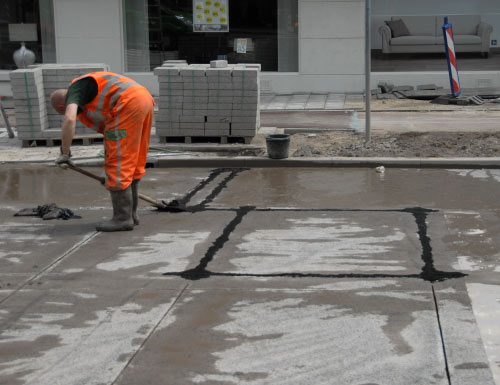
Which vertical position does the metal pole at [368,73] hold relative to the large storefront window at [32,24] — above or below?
below

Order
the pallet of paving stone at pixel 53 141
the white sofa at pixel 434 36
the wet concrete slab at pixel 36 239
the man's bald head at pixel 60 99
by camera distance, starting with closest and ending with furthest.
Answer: the wet concrete slab at pixel 36 239
the man's bald head at pixel 60 99
the pallet of paving stone at pixel 53 141
the white sofa at pixel 434 36

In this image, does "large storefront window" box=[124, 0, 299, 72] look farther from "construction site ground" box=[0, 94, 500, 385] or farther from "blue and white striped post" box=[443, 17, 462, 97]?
"construction site ground" box=[0, 94, 500, 385]

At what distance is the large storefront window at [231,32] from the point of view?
18359 millimetres

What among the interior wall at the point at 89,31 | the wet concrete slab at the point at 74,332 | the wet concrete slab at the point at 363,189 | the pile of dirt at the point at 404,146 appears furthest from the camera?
the interior wall at the point at 89,31

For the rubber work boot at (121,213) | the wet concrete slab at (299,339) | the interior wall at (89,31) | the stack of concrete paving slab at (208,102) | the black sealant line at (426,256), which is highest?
the interior wall at (89,31)

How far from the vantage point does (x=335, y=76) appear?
1836 cm

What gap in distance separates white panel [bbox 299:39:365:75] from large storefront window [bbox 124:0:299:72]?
12.5 inches

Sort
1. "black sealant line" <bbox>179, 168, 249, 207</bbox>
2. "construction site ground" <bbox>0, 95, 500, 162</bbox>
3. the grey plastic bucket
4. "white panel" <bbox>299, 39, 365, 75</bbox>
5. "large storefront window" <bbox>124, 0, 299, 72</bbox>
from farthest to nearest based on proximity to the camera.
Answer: "large storefront window" <bbox>124, 0, 299, 72</bbox>, "white panel" <bbox>299, 39, 365, 75</bbox>, "construction site ground" <bbox>0, 95, 500, 162</bbox>, the grey plastic bucket, "black sealant line" <bbox>179, 168, 249, 207</bbox>

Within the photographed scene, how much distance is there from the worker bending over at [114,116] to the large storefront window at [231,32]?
11541 millimetres

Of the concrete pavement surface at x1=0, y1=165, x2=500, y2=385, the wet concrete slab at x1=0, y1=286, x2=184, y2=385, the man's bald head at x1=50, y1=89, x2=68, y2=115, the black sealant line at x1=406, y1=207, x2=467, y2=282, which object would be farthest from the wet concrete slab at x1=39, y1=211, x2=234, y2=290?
the black sealant line at x1=406, y1=207, x2=467, y2=282

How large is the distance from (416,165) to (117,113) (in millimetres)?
4767

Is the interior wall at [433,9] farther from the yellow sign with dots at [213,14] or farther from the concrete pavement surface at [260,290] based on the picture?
the concrete pavement surface at [260,290]

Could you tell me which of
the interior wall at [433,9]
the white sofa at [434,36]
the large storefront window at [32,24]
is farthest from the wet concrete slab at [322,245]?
the interior wall at [433,9]

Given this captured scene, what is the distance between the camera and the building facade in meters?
18.2
